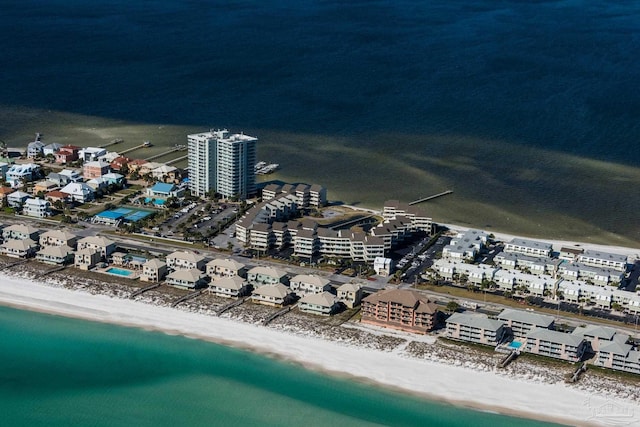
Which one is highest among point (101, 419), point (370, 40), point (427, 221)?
point (370, 40)

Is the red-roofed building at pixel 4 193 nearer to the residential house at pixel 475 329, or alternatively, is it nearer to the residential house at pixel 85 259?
the residential house at pixel 85 259

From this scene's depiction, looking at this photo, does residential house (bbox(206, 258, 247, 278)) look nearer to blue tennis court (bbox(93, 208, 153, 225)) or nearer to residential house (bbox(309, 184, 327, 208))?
blue tennis court (bbox(93, 208, 153, 225))

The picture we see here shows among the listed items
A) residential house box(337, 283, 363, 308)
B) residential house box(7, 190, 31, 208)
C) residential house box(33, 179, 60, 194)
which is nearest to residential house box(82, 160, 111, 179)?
residential house box(33, 179, 60, 194)

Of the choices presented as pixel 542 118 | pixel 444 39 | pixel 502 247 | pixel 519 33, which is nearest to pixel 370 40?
pixel 444 39

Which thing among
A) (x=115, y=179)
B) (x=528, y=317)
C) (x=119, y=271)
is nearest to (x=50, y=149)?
(x=115, y=179)

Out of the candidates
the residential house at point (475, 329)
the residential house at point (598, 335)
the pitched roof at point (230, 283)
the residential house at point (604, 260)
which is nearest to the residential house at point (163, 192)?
the pitched roof at point (230, 283)

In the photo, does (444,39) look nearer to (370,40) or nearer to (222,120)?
(370,40)
